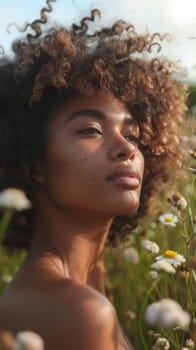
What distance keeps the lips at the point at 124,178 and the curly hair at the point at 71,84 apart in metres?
0.30

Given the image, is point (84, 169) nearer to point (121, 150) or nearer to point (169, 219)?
point (121, 150)

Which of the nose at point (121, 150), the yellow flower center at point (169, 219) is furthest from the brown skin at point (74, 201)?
the yellow flower center at point (169, 219)

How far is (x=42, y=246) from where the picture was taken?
2287 mm

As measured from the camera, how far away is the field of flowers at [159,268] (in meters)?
2.30

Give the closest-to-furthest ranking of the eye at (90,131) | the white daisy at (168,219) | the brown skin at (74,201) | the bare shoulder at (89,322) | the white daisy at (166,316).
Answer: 1. the white daisy at (166,316)
2. the bare shoulder at (89,322)
3. the brown skin at (74,201)
4. the eye at (90,131)
5. the white daisy at (168,219)

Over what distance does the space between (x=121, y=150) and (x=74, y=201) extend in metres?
0.20

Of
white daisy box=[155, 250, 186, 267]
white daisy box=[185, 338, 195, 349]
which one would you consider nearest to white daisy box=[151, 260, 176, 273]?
white daisy box=[155, 250, 186, 267]

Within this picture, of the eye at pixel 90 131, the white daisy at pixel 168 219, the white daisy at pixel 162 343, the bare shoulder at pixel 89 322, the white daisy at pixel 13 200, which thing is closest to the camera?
the white daisy at pixel 13 200

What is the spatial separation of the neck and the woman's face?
47 millimetres

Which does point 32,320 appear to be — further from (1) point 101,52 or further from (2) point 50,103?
(1) point 101,52

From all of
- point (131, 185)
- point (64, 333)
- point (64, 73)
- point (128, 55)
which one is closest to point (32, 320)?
point (64, 333)

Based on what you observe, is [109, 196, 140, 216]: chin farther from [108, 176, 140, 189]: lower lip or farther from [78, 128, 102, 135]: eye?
[78, 128, 102, 135]: eye

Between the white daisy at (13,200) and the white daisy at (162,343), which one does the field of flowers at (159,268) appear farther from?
the white daisy at (13,200)

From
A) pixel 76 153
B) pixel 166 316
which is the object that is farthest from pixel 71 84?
pixel 166 316
